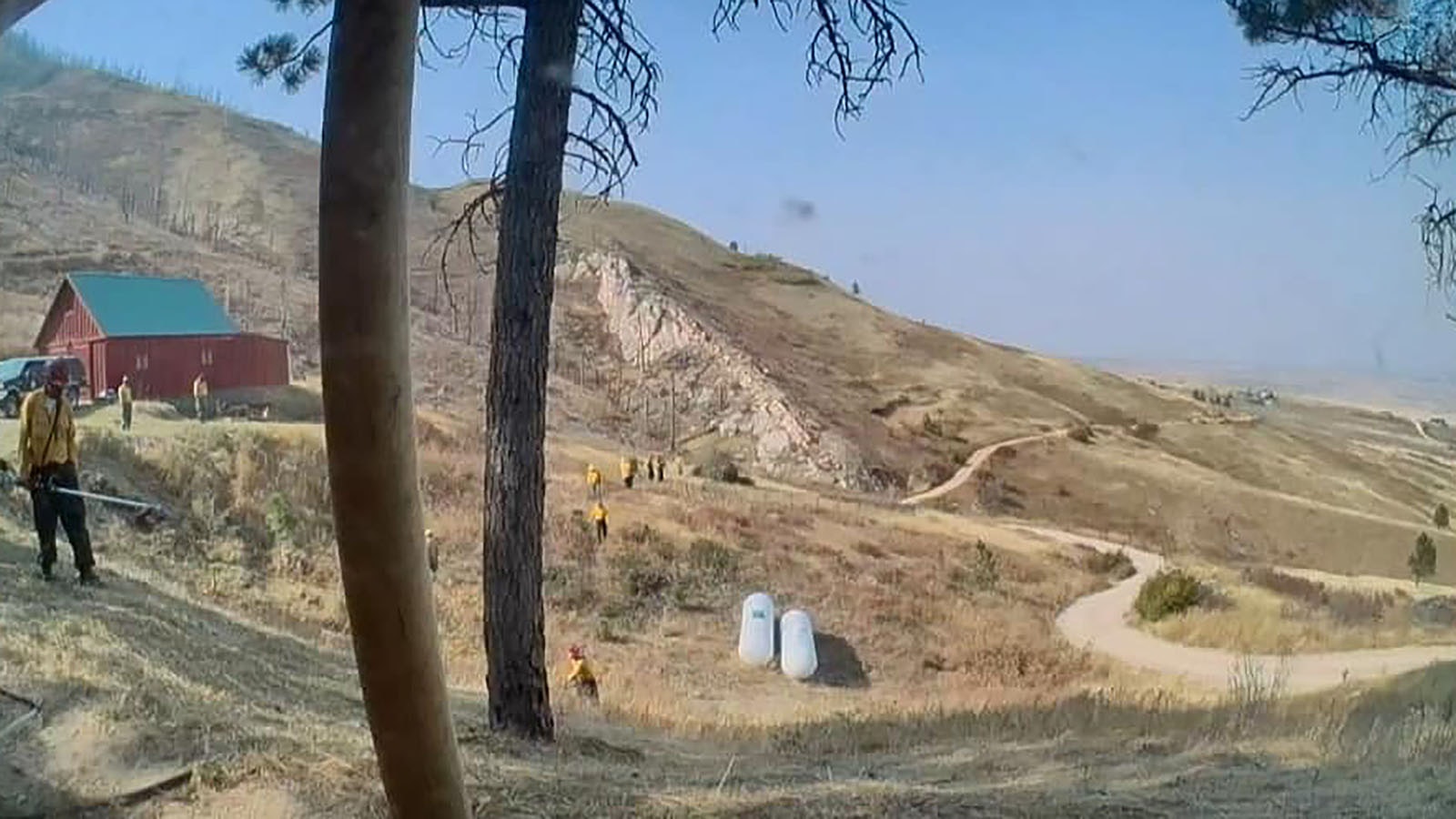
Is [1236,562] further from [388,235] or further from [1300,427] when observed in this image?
[388,235]

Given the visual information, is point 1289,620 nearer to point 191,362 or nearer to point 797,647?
point 797,647

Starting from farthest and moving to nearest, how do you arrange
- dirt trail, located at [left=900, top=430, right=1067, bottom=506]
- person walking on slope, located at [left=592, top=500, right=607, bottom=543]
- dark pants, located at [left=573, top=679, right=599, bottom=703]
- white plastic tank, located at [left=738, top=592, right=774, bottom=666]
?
dirt trail, located at [left=900, top=430, right=1067, bottom=506] < person walking on slope, located at [left=592, top=500, right=607, bottom=543] < white plastic tank, located at [left=738, top=592, right=774, bottom=666] < dark pants, located at [left=573, top=679, right=599, bottom=703]

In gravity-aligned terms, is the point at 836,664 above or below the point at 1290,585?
below

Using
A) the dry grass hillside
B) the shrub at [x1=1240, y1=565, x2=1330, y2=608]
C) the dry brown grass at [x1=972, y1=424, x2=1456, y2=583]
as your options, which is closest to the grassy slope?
the dry brown grass at [x1=972, y1=424, x2=1456, y2=583]

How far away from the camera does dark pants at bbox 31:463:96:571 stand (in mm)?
6613

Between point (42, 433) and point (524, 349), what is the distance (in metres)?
3.15

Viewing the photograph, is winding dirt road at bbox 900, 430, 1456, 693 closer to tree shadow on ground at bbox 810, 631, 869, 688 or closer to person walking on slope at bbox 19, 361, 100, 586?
tree shadow on ground at bbox 810, 631, 869, 688

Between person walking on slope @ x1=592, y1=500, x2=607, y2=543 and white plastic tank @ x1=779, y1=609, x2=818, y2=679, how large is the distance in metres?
2.09

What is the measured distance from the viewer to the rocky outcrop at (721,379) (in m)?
14.1

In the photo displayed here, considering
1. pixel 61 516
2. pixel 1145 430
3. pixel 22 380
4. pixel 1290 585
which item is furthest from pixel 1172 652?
pixel 22 380

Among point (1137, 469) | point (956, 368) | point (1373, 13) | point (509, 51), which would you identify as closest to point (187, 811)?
point (509, 51)

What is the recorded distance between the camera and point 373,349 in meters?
1.42

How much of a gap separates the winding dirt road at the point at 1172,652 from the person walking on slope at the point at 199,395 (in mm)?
6823

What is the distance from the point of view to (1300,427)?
11914mm
